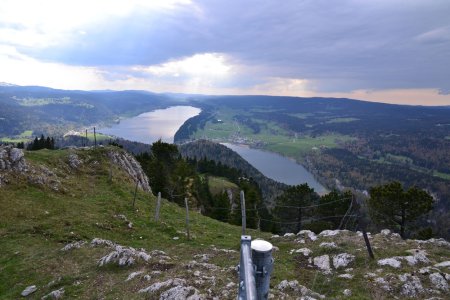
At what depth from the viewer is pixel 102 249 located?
68.8 feet

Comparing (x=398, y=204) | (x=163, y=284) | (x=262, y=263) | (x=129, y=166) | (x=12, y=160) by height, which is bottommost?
(x=398, y=204)

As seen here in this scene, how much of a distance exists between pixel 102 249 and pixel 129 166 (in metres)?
34.4

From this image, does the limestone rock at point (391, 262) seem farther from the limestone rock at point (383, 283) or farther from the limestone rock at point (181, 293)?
the limestone rock at point (181, 293)

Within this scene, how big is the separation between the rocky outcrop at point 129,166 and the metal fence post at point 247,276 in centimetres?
4724

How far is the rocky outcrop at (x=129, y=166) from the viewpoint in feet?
168

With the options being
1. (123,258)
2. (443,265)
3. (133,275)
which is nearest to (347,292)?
(443,265)

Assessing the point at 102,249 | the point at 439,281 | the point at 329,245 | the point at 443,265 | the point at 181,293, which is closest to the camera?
the point at 181,293

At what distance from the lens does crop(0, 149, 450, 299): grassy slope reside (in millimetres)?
15953

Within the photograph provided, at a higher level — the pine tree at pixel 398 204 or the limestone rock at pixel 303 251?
the limestone rock at pixel 303 251

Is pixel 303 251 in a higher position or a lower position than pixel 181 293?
lower

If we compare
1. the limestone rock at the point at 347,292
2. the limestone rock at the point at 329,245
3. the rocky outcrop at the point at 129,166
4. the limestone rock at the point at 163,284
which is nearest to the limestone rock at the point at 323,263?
the limestone rock at the point at 329,245

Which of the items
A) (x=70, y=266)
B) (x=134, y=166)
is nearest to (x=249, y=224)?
(x=134, y=166)

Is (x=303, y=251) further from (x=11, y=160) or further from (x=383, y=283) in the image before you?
(x=11, y=160)

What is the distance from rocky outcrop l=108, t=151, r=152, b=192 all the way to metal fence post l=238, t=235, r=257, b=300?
47.2m
